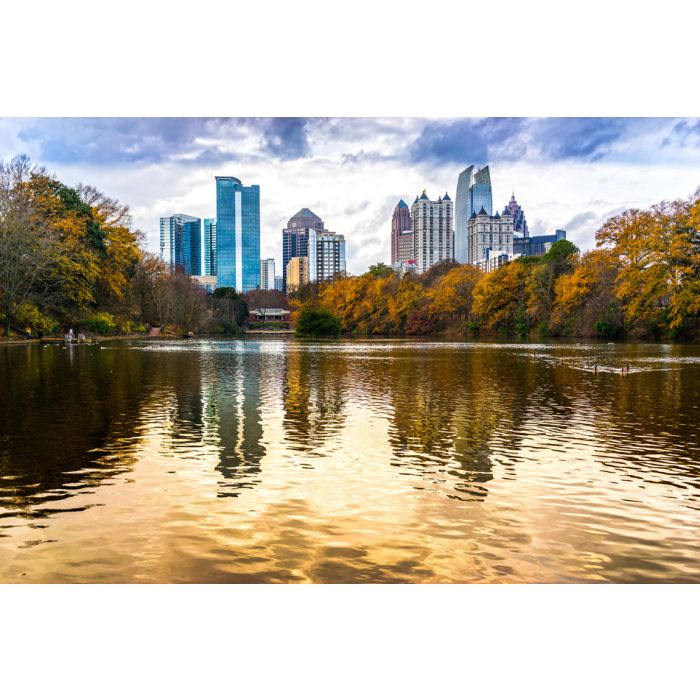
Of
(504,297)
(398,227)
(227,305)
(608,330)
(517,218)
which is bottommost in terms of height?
(608,330)

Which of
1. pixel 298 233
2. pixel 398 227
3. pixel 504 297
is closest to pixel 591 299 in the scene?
pixel 504 297

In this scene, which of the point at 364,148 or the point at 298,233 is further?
the point at 298,233

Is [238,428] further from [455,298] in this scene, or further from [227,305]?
[227,305]

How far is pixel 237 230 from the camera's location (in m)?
31.1

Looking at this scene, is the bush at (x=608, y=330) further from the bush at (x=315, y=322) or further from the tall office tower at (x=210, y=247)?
the tall office tower at (x=210, y=247)

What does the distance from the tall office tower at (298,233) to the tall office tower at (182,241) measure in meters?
5.48

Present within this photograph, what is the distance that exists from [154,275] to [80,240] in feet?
52.6

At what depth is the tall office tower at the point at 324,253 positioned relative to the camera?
44.6 m

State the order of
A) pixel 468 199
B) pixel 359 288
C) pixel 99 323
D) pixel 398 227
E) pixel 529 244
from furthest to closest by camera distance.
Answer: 1. pixel 398 227
2. pixel 529 244
3. pixel 359 288
4. pixel 468 199
5. pixel 99 323

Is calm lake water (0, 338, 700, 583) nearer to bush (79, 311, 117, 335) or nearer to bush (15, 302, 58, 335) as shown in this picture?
bush (15, 302, 58, 335)

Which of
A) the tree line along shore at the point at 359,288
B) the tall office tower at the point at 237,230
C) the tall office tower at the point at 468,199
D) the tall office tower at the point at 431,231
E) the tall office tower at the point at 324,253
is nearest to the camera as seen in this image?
the tall office tower at the point at 237,230

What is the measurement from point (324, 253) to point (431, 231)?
2993 cm

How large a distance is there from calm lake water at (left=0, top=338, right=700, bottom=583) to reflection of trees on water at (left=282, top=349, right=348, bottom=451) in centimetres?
7

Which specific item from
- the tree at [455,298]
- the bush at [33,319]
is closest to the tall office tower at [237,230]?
the bush at [33,319]
